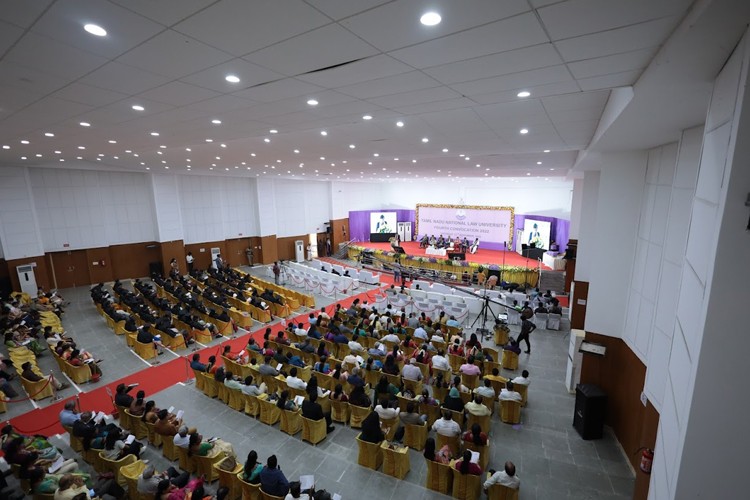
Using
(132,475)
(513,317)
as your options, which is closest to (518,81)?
(132,475)

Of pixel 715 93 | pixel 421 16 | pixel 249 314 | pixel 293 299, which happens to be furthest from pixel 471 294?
pixel 421 16

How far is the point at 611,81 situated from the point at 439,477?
6.15 metres

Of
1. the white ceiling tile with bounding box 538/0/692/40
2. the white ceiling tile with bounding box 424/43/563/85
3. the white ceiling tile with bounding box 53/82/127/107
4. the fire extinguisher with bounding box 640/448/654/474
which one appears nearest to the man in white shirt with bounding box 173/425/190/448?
the white ceiling tile with bounding box 53/82/127/107

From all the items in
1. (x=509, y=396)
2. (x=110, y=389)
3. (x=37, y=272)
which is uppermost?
(x=37, y=272)

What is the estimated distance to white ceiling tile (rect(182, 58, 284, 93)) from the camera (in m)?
3.76

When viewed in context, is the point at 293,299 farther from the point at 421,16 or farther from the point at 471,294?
the point at 421,16

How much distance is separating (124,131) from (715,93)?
391 inches

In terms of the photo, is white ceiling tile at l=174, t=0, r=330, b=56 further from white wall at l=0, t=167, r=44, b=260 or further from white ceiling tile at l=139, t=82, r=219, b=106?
white wall at l=0, t=167, r=44, b=260

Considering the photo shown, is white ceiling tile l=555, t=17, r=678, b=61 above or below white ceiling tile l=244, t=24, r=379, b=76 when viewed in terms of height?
below

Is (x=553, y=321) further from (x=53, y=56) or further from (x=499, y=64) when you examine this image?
(x=53, y=56)

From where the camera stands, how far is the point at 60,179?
679 inches

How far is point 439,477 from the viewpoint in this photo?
18.4 feet

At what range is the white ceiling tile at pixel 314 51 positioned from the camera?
2967 millimetres

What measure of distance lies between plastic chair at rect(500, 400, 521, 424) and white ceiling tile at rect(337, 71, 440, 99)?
6.57m
